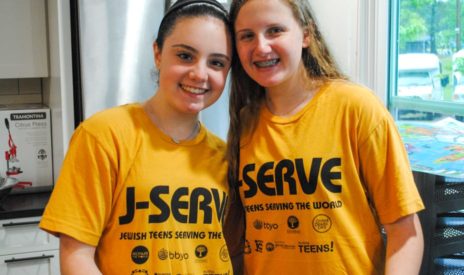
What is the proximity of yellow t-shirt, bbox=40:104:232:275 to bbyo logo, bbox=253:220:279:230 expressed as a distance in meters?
0.09

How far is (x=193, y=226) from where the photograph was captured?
A: 4.06 feet

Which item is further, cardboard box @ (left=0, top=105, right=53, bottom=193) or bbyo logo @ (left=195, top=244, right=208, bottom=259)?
cardboard box @ (left=0, top=105, right=53, bottom=193)

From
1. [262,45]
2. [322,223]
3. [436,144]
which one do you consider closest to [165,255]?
[322,223]

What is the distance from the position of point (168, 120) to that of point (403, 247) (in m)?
0.59

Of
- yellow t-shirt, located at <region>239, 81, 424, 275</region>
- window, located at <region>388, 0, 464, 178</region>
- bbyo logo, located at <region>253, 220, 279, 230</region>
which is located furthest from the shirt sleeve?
window, located at <region>388, 0, 464, 178</region>

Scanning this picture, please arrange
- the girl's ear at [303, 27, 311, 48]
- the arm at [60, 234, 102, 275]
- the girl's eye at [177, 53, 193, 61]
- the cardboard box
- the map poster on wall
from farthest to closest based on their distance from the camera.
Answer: the cardboard box, the map poster on wall, the girl's ear at [303, 27, 311, 48], the girl's eye at [177, 53, 193, 61], the arm at [60, 234, 102, 275]

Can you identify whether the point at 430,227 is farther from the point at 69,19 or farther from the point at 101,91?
the point at 69,19

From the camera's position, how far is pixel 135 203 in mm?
1212

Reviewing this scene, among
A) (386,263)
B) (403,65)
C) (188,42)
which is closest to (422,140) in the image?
(403,65)

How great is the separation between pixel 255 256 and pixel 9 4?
2051mm

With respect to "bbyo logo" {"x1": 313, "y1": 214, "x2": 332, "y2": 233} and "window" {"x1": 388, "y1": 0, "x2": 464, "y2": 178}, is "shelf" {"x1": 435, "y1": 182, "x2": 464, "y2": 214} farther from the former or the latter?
"window" {"x1": 388, "y1": 0, "x2": 464, "y2": 178}

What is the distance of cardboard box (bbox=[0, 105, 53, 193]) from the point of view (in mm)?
2902

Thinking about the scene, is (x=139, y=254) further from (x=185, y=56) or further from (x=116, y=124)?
(x=185, y=56)

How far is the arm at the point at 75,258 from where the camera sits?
3.84 feet
